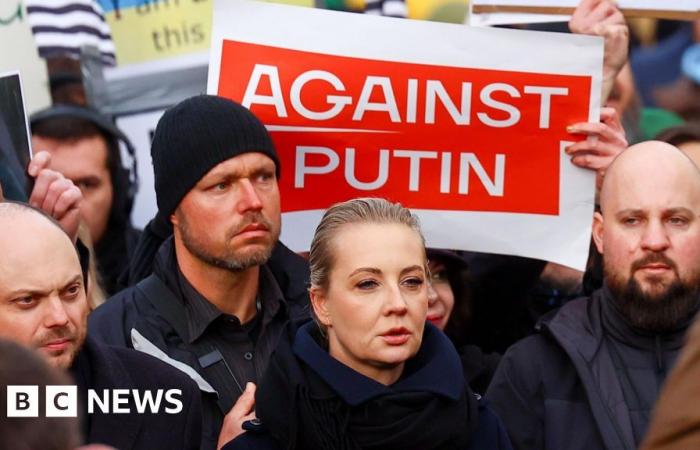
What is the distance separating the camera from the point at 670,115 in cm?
727

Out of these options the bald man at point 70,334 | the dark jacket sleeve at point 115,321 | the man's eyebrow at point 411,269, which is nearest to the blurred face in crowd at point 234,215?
the dark jacket sleeve at point 115,321

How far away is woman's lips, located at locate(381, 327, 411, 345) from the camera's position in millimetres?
4059

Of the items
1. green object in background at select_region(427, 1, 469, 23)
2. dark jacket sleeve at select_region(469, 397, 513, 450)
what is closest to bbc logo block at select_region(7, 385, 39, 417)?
dark jacket sleeve at select_region(469, 397, 513, 450)

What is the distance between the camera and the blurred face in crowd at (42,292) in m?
4.01

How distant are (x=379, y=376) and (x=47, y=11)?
3303mm

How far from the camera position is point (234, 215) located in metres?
4.83

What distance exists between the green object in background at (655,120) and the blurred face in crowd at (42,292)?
3.68 meters

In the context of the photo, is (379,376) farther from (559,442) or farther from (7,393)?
(7,393)

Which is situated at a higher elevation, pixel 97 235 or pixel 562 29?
pixel 562 29

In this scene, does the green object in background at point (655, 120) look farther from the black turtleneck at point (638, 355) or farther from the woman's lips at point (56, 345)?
the woman's lips at point (56, 345)

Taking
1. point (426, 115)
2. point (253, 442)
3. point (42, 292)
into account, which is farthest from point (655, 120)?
point (42, 292)

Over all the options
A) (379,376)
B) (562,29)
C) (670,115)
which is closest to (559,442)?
(379,376)

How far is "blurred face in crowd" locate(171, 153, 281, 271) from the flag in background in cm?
217

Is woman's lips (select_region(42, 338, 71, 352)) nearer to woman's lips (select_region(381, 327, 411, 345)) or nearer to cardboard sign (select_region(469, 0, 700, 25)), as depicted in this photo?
woman's lips (select_region(381, 327, 411, 345))
